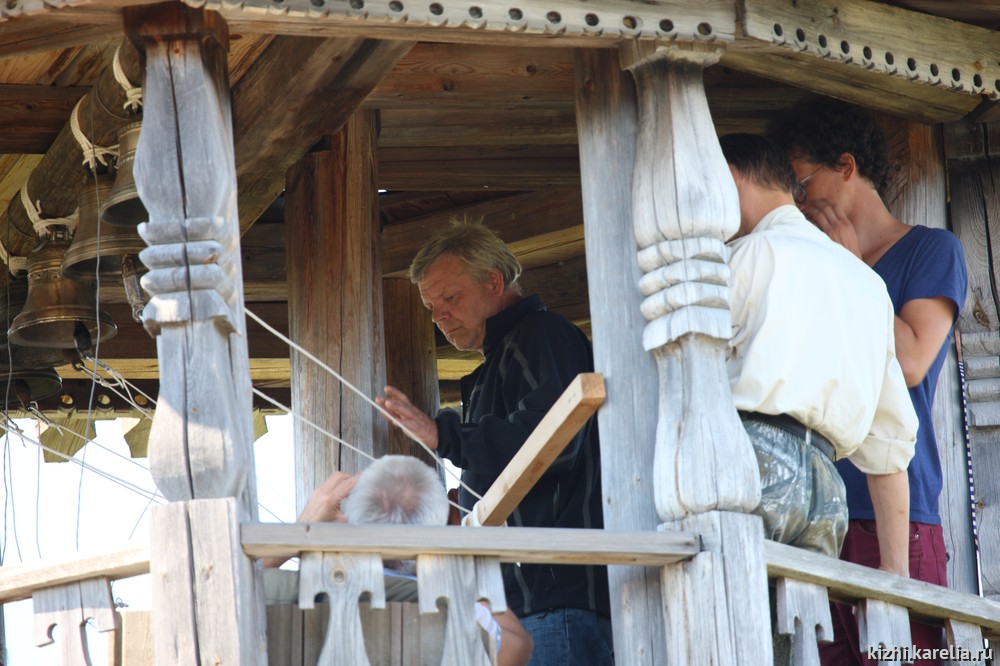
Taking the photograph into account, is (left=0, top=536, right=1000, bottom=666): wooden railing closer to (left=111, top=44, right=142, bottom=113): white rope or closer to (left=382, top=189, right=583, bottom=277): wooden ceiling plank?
(left=111, top=44, right=142, bottom=113): white rope

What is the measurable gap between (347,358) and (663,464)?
1.46 meters

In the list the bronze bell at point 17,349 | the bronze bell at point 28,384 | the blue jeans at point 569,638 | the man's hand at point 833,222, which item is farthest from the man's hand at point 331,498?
the bronze bell at point 28,384

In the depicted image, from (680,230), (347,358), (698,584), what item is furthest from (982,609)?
(347,358)

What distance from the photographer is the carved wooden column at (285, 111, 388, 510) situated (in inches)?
180

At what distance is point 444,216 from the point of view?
19.1 ft

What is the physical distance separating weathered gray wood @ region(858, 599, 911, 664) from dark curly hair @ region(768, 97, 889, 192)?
1331 millimetres

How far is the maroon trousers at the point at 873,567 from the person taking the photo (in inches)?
151

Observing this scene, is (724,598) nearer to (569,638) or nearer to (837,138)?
(569,638)

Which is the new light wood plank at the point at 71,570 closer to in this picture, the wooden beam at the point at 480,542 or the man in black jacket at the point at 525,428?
the wooden beam at the point at 480,542

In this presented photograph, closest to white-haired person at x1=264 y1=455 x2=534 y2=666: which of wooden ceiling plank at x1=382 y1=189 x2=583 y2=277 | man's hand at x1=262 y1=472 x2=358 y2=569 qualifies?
man's hand at x1=262 y1=472 x2=358 y2=569

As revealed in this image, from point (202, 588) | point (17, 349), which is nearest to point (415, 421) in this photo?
point (202, 588)

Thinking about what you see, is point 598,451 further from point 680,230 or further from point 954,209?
point 954,209

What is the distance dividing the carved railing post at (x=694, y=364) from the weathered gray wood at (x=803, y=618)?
94mm

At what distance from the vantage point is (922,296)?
407cm
